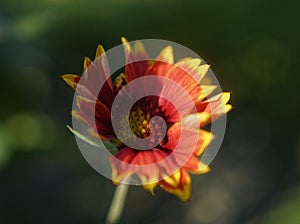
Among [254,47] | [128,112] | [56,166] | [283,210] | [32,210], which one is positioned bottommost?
[32,210]

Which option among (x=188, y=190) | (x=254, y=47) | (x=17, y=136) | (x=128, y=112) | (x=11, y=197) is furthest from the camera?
(x=254, y=47)

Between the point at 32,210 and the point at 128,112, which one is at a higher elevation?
the point at 128,112

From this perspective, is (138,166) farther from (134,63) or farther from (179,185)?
(134,63)

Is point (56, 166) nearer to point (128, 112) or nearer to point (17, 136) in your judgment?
point (17, 136)

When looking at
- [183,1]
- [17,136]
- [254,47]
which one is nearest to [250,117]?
[254,47]

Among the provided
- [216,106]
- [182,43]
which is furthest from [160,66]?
[182,43]

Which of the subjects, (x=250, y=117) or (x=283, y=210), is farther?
(x=250, y=117)
